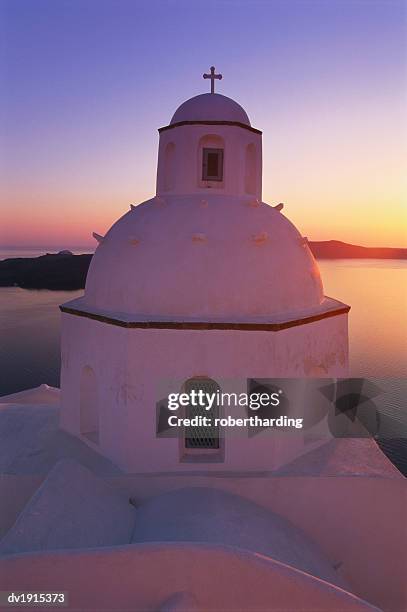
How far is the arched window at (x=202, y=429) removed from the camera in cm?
775

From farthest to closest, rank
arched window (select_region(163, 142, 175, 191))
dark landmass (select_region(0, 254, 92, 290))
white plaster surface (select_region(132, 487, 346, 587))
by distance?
dark landmass (select_region(0, 254, 92, 290))
arched window (select_region(163, 142, 175, 191))
white plaster surface (select_region(132, 487, 346, 587))

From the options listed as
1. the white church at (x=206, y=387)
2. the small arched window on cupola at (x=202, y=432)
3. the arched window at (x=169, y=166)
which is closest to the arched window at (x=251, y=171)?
the white church at (x=206, y=387)

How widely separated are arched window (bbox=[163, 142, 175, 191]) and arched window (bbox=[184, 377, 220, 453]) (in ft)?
12.9

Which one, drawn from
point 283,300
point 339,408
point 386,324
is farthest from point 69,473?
point 386,324

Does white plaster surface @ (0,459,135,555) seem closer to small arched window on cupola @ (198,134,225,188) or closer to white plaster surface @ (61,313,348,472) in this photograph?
white plaster surface @ (61,313,348,472)

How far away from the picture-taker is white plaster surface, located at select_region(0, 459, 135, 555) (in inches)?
227

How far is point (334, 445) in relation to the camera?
8602mm

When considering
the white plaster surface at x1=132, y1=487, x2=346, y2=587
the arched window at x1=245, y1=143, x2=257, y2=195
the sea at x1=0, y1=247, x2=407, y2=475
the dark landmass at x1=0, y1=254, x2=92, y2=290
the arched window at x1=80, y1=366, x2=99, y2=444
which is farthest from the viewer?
the dark landmass at x1=0, y1=254, x2=92, y2=290

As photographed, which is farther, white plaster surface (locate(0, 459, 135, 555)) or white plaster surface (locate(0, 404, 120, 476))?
white plaster surface (locate(0, 404, 120, 476))

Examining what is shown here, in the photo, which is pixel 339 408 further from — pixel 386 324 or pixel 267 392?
pixel 386 324

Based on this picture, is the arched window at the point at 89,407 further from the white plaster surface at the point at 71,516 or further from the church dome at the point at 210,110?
the church dome at the point at 210,110

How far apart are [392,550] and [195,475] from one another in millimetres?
3382

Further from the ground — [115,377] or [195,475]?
[115,377]

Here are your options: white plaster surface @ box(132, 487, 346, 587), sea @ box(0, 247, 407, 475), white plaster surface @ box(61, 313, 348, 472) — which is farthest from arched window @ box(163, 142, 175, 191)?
sea @ box(0, 247, 407, 475)
